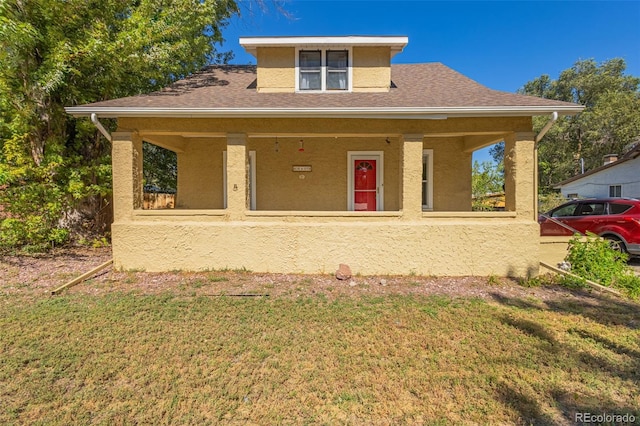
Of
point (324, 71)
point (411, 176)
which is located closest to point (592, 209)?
point (411, 176)

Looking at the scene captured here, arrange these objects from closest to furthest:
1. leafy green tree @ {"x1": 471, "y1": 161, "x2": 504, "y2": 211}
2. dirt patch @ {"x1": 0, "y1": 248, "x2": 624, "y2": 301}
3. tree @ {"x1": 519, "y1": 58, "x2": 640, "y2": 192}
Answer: dirt patch @ {"x1": 0, "y1": 248, "x2": 624, "y2": 301} → leafy green tree @ {"x1": 471, "y1": 161, "x2": 504, "y2": 211} → tree @ {"x1": 519, "y1": 58, "x2": 640, "y2": 192}

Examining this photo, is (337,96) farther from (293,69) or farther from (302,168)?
(302,168)

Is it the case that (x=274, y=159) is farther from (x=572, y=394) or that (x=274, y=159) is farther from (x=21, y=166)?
(x=572, y=394)

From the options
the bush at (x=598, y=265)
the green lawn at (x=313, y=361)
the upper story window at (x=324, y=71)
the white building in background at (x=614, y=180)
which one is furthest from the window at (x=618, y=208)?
the white building in background at (x=614, y=180)

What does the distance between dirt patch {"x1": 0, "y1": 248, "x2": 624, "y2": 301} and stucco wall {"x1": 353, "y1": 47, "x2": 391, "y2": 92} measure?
5.07 m

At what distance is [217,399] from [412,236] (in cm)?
454

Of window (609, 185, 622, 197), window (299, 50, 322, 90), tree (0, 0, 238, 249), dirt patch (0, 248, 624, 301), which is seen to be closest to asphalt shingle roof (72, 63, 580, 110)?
window (299, 50, 322, 90)

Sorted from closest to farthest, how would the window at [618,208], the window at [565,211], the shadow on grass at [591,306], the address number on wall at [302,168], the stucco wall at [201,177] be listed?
the shadow on grass at [591,306], the window at [618,208], the window at [565,211], the address number on wall at [302,168], the stucco wall at [201,177]

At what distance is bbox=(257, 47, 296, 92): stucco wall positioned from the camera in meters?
7.95

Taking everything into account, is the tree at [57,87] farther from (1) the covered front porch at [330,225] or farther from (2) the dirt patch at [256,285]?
(1) the covered front porch at [330,225]

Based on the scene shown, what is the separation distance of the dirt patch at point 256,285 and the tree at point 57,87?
168cm

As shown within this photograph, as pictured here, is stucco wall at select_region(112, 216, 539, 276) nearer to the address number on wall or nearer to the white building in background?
the address number on wall

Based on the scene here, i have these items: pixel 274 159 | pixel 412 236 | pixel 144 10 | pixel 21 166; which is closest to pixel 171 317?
pixel 412 236

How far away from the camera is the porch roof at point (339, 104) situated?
5.83 meters
